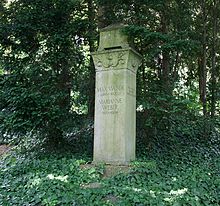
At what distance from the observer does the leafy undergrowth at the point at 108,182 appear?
185 inches

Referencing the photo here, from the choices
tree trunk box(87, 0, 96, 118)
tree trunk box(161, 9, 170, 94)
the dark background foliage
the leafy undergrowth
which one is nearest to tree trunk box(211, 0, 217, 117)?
the dark background foliage

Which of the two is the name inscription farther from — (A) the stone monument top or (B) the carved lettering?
(A) the stone monument top

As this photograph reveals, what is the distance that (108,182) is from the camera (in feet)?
18.0

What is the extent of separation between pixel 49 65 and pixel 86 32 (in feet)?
4.31

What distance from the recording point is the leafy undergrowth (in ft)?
15.5

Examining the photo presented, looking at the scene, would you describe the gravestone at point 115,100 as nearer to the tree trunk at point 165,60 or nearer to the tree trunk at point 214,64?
the tree trunk at point 165,60

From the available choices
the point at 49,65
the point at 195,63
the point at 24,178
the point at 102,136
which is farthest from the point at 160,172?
the point at 195,63

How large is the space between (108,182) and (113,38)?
10.7 feet

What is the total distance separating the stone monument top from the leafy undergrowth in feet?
8.52

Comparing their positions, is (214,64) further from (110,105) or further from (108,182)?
(108,182)

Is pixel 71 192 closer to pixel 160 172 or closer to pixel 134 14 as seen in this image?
pixel 160 172

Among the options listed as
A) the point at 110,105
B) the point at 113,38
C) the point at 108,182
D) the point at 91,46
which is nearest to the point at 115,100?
the point at 110,105

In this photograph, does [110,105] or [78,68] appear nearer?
[110,105]

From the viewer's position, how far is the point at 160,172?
6320 millimetres
